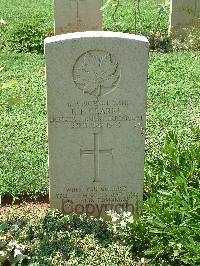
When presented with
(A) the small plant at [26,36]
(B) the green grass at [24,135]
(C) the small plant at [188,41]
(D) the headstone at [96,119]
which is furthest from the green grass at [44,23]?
(D) the headstone at [96,119]

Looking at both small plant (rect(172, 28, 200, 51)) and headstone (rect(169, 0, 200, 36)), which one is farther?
headstone (rect(169, 0, 200, 36))

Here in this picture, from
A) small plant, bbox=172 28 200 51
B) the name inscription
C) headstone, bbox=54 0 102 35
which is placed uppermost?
headstone, bbox=54 0 102 35

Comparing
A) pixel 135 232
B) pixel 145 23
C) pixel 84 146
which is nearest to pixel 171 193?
pixel 135 232

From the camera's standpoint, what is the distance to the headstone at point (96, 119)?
3879mm

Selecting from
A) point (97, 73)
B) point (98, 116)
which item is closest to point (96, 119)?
point (98, 116)

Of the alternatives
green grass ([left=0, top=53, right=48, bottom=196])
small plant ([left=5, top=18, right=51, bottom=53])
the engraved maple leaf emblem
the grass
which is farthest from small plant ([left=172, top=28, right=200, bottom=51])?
the engraved maple leaf emblem

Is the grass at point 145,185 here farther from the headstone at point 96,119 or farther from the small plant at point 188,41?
the small plant at point 188,41

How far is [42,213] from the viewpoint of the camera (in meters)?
4.41

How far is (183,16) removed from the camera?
9477 mm

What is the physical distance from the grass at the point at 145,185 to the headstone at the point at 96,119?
205 millimetres

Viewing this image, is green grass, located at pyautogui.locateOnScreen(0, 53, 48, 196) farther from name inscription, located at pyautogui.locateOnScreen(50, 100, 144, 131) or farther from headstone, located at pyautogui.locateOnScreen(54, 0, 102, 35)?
headstone, located at pyautogui.locateOnScreen(54, 0, 102, 35)

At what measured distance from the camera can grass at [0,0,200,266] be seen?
12.7ft

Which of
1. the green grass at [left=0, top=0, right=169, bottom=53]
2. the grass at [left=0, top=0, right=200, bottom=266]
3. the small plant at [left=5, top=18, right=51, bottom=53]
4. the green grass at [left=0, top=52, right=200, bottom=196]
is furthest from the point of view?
the green grass at [left=0, top=0, right=169, bottom=53]

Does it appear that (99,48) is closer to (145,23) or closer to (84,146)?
(84,146)
